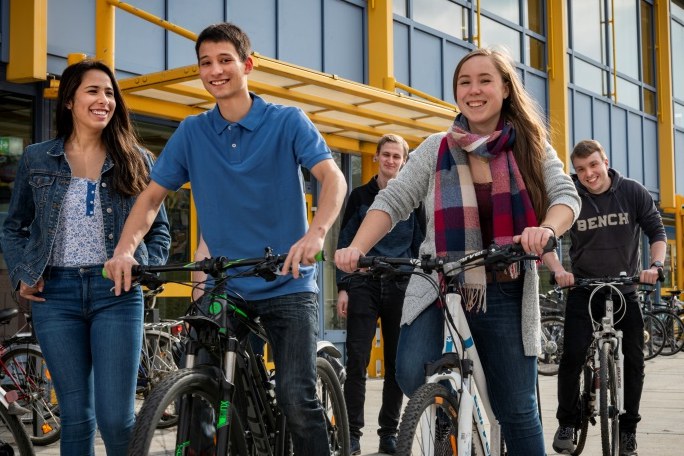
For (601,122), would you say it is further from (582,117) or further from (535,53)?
(535,53)

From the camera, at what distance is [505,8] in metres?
17.4

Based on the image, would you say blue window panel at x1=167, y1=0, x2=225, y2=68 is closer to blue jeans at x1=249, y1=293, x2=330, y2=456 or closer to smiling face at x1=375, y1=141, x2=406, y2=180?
smiling face at x1=375, y1=141, x2=406, y2=180

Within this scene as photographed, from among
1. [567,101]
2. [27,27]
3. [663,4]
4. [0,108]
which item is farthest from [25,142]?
[663,4]

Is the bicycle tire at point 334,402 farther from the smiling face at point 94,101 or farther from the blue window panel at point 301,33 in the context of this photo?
the blue window panel at point 301,33

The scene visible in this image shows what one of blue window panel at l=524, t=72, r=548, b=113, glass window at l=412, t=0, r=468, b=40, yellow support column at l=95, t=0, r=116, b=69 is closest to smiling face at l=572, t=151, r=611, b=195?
yellow support column at l=95, t=0, r=116, b=69

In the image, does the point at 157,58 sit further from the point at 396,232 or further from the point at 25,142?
the point at 396,232

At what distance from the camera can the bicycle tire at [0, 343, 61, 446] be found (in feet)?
24.7

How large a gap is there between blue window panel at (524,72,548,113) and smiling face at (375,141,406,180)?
36.5 ft

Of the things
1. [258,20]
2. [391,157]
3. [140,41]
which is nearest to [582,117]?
[258,20]

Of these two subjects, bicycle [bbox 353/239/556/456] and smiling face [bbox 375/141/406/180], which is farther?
smiling face [bbox 375/141/406/180]

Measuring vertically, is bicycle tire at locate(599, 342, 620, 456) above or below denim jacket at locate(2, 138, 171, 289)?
below

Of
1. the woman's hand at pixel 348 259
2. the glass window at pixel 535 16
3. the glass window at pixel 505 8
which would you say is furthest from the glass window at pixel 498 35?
the woman's hand at pixel 348 259

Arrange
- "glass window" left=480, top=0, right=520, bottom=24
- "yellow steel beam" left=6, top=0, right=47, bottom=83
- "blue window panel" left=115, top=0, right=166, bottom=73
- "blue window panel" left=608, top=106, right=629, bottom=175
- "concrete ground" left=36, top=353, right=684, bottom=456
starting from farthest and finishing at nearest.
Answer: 1. "blue window panel" left=608, top=106, right=629, bottom=175
2. "glass window" left=480, top=0, right=520, bottom=24
3. "blue window panel" left=115, top=0, right=166, bottom=73
4. "yellow steel beam" left=6, top=0, right=47, bottom=83
5. "concrete ground" left=36, top=353, right=684, bottom=456

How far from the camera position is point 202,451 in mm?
3400
